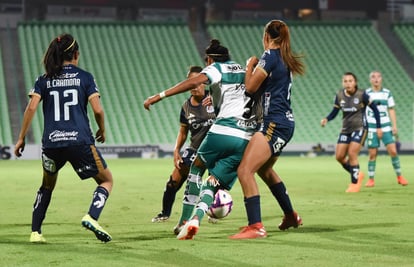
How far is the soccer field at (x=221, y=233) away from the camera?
747cm

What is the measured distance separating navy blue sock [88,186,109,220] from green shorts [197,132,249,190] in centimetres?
115

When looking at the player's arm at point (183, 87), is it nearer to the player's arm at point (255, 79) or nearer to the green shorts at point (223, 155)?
the player's arm at point (255, 79)

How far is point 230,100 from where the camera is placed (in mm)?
8969

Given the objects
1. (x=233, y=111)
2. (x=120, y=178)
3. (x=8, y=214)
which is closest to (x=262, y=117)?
(x=233, y=111)

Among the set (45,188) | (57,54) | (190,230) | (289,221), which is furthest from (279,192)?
(57,54)

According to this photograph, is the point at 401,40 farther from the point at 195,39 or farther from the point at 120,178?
the point at 120,178

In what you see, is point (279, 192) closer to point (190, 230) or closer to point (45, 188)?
point (190, 230)

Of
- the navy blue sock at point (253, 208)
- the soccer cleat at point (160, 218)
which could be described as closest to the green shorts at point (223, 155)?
the navy blue sock at point (253, 208)

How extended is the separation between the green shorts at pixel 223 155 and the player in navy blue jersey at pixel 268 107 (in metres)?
0.12

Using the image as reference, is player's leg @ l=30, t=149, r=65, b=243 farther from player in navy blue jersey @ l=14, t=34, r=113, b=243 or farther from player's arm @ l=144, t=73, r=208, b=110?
player's arm @ l=144, t=73, r=208, b=110

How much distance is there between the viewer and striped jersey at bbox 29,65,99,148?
Answer: 8.44 metres

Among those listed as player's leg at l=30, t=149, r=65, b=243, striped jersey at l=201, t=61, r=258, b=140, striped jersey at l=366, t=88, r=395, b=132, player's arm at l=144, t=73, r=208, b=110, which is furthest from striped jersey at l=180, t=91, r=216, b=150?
striped jersey at l=366, t=88, r=395, b=132

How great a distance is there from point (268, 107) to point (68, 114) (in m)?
2.13

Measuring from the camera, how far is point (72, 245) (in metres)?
8.53
